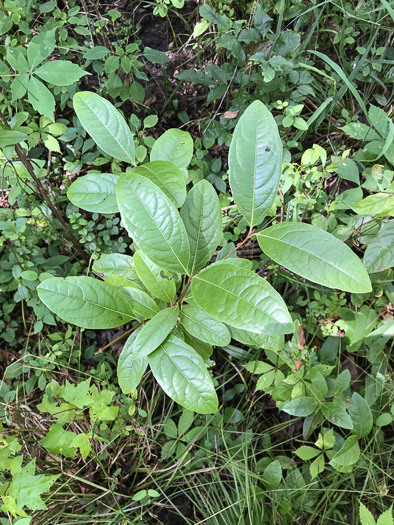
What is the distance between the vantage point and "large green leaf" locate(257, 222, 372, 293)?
33.3 inches

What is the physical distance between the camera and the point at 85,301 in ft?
3.32

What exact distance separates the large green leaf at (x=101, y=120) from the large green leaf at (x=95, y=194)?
0.11 m

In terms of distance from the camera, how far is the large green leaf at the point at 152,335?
0.96 meters

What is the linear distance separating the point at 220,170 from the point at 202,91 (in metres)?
0.56

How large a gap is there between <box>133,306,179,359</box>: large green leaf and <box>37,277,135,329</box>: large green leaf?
0.37ft

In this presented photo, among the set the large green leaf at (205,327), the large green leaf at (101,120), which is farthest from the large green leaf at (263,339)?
the large green leaf at (101,120)

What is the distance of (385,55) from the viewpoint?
1.99 metres

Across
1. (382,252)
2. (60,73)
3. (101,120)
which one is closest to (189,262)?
(101,120)

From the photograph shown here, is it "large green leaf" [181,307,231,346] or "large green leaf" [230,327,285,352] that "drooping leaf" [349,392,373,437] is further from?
"large green leaf" [181,307,231,346]

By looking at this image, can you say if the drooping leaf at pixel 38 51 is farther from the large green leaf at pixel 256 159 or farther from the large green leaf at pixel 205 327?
the large green leaf at pixel 205 327

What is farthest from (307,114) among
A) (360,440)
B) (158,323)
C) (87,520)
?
(87,520)

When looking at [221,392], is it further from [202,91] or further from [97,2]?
[97,2]

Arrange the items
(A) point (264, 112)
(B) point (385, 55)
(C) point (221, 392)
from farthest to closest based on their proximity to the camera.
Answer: (B) point (385, 55) < (C) point (221, 392) < (A) point (264, 112)

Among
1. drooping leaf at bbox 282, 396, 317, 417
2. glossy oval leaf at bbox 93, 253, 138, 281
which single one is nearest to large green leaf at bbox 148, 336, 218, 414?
glossy oval leaf at bbox 93, 253, 138, 281
